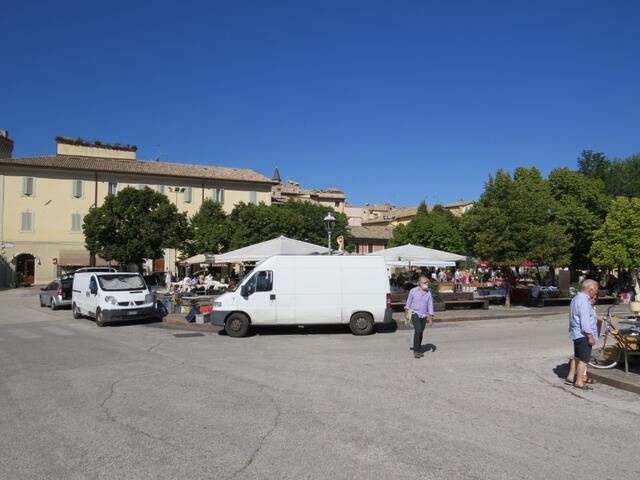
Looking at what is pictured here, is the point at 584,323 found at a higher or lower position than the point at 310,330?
higher

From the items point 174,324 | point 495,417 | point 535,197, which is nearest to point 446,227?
point 535,197

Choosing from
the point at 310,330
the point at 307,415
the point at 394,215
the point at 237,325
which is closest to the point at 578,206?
the point at 310,330

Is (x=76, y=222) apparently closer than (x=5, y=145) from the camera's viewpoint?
Yes

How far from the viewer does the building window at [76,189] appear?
5166 centimetres

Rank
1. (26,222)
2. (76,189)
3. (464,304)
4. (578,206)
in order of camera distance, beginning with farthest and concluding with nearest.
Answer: (76,189) < (26,222) < (578,206) < (464,304)

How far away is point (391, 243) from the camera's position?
7056cm

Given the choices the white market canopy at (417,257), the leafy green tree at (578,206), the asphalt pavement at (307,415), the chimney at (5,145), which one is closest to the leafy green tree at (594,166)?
the leafy green tree at (578,206)

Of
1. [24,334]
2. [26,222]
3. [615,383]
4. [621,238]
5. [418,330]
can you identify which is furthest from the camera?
[26,222]

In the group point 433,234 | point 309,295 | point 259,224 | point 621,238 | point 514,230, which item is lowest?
point 309,295

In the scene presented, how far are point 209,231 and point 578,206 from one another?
28.4 meters

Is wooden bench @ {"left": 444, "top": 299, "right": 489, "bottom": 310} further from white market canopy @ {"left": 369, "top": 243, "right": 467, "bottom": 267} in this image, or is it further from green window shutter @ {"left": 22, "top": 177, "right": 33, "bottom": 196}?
green window shutter @ {"left": 22, "top": 177, "right": 33, "bottom": 196}

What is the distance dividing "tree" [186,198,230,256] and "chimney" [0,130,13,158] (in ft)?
82.5

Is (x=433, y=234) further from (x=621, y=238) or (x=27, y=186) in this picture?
(x=27, y=186)

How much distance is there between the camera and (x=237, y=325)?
46.3 feet
